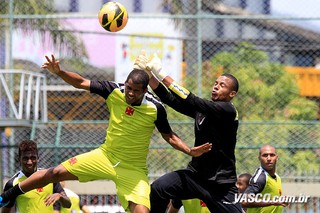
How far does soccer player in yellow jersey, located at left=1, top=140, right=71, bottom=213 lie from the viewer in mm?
11781

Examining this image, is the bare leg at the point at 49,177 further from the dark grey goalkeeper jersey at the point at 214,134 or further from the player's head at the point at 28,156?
the dark grey goalkeeper jersey at the point at 214,134

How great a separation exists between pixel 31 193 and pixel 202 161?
2.50m

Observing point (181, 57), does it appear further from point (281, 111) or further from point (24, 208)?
point (24, 208)

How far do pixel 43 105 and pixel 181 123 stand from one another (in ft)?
7.75

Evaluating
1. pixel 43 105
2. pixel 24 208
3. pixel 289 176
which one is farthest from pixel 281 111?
pixel 24 208

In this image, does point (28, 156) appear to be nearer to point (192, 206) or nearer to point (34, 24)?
point (192, 206)

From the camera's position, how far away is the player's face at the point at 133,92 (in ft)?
34.9

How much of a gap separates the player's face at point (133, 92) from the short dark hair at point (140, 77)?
4 centimetres

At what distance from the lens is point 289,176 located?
16047 mm

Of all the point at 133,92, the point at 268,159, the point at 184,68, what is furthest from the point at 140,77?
the point at 184,68

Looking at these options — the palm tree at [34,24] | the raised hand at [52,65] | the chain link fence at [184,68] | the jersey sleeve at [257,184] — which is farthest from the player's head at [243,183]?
the palm tree at [34,24]

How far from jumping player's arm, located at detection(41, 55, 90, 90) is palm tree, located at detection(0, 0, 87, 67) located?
624 centimetres

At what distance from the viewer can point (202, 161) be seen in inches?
428

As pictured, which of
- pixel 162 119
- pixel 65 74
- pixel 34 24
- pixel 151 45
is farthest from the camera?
pixel 151 45
